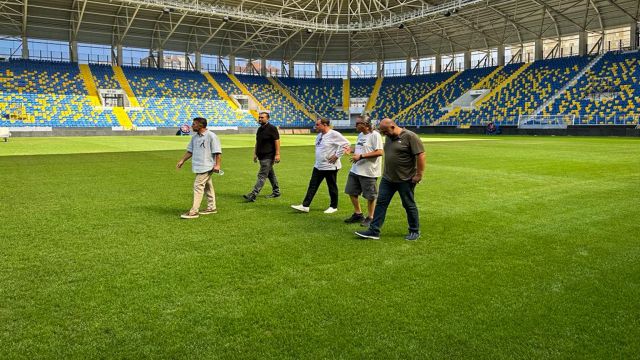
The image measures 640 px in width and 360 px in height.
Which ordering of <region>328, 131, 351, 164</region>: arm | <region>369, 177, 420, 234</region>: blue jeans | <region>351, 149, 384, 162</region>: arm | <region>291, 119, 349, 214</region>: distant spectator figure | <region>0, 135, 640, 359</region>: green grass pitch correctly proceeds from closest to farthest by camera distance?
1. <region>0, 135, 640, 359</region>: green grass pitch
2. <region>369, 177, 420, 234</region>: blue jeans
3. <region>351, 149, 384, 162</region>: arm
4. <region>328, 131, 351, 164</region>: arm
5. <region>291, 119, 349, 214</region>: distant spectator figure

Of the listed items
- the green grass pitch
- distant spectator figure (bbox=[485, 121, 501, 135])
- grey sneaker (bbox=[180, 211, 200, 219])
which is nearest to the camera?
the green grass pitch

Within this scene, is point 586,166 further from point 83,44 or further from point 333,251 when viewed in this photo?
point 83,44

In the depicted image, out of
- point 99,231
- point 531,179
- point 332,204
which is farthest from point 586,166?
point 99,231

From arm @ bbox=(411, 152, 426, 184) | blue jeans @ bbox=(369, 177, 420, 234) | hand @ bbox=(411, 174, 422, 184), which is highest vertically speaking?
arm @ bbox=(411, 152, 426, 184)

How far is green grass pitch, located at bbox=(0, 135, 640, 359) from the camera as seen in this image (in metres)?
3.73

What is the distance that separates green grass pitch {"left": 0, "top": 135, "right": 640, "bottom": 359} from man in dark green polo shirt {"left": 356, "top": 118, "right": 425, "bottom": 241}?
0.94ft

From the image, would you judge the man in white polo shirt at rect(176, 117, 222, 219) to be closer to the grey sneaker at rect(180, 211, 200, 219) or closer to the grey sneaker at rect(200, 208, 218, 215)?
the grey sneaker at rect(180, 211, 200, 219)

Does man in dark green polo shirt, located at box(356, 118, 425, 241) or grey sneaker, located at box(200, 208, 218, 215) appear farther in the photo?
grey sneaker, located at box(200, 208, 218, 215)

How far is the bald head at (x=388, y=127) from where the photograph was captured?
21.4 feet

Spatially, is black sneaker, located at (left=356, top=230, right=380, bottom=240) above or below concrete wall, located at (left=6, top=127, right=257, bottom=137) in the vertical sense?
below

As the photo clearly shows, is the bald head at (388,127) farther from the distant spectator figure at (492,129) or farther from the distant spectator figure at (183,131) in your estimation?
the distant spectator figure at (183,131)

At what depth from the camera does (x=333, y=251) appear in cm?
628

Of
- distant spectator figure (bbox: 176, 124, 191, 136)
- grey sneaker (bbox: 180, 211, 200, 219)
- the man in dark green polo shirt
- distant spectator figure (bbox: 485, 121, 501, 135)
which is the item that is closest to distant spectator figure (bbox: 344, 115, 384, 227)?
the man in dark green polo shirt

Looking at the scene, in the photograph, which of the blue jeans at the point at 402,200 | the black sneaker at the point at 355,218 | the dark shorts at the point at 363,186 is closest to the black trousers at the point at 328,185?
the dark shorts at the point at 363,186
